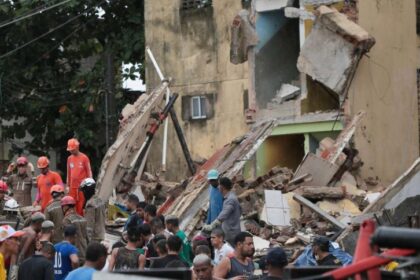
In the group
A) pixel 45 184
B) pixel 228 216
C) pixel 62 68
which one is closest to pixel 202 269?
pixel 228 216

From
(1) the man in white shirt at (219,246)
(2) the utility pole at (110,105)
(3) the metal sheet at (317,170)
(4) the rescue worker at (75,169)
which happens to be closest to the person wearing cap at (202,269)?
(1) the man in white shirt at (219,246)

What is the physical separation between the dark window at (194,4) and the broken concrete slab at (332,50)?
7039mm

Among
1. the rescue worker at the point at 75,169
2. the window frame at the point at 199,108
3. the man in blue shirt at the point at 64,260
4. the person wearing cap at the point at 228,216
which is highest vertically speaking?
the window frame at the point at 199,108

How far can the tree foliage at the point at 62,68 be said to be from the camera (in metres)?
33.6

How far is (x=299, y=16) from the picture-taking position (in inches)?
1002

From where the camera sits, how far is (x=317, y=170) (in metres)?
23.1

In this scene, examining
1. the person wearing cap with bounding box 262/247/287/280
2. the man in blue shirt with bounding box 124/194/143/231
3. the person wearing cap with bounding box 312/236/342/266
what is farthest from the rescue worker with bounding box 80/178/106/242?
the person wearing cap with bounding box 262/247/287/280

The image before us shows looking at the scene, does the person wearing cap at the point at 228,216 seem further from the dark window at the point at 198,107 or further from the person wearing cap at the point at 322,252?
the dark window at the point at 198,107

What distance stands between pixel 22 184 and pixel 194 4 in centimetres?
1115

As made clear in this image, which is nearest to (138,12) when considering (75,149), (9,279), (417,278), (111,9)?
(111,9)

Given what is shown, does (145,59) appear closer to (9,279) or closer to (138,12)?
(138,12)

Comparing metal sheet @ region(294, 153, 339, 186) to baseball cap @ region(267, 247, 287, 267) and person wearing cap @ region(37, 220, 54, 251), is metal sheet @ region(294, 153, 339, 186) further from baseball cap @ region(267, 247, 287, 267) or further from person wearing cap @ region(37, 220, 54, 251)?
baseball cap @ region(267, 247, 287, 267)

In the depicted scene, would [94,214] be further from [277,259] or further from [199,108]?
[199,108]

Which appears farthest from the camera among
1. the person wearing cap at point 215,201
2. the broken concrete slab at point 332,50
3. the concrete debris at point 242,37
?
the concrete debris at point 242,37
